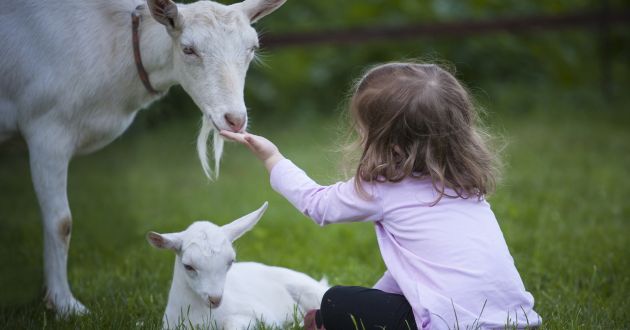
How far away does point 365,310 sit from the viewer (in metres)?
2.53

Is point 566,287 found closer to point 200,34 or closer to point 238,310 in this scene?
point 238,310

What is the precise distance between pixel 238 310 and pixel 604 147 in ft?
16.2

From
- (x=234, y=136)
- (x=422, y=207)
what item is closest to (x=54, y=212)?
(x=234, y=136)

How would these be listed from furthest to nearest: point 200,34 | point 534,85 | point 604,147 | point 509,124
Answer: point 534,85 < point 509,124 < point 604,147 < point 200,34

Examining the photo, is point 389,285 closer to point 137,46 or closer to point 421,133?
point 421,133

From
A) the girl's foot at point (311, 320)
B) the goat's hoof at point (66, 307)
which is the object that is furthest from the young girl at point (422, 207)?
the goat's hoof at point (66, 307)

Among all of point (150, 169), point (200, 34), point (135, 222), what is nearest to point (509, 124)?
point (150, 169)

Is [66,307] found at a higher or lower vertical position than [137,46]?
lower

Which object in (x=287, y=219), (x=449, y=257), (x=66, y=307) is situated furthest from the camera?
(x=287, y=219)

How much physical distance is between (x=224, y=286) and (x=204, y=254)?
0.75ft

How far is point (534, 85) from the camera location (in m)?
9.45

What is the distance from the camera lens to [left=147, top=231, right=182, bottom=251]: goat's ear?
260cm

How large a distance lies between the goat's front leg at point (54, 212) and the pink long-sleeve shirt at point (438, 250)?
4.10 feet

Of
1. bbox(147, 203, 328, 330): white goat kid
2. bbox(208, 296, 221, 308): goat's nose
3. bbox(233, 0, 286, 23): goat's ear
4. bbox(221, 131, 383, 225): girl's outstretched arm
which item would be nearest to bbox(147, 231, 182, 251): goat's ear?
bbox(147, 203, 328, 330): white goat kid
